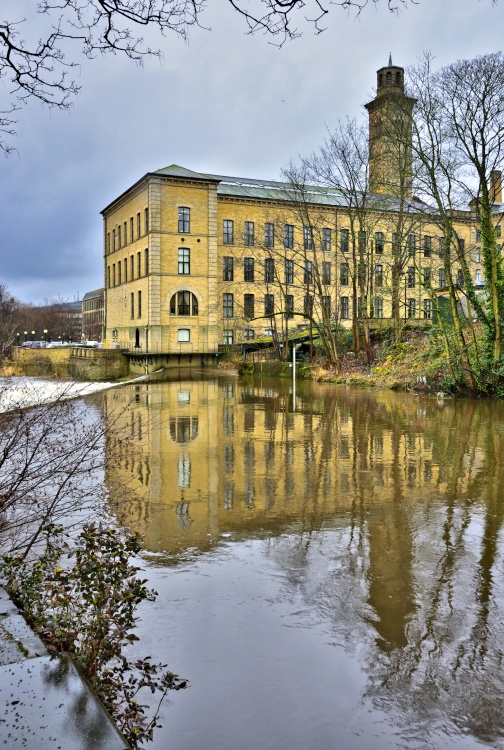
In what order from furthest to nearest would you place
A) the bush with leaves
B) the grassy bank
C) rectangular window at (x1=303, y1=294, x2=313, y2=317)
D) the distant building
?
the distant building < rectangular window at (x1=303, y1=294, x2=313, y2=317) < the grassy bank < the bush with leaves

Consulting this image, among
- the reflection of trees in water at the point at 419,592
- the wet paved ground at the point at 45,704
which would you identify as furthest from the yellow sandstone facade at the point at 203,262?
the wet paved ground at the point at 45,704

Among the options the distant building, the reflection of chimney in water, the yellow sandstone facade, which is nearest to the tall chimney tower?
the reflection of chimney in water

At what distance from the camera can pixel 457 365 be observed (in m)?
21.5

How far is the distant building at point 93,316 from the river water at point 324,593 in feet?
354

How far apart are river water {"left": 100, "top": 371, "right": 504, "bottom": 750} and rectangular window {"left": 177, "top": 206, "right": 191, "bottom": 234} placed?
137 ft

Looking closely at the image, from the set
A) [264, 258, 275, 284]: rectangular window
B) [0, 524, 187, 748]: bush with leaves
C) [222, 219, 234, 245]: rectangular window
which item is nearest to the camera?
[0, 524, 187, 748]: bush with leaves

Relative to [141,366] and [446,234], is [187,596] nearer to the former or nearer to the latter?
[446,234]

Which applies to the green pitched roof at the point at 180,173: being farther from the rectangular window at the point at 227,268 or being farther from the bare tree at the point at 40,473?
the bare tree at the point at 40,473

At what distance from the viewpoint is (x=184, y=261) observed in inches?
2025

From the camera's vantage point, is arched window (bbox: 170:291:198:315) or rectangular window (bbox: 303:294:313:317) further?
arched window (bbox: 170:291:198:315)

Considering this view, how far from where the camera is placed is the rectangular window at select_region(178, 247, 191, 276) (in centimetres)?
5125

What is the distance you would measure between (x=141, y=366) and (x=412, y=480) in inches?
1619

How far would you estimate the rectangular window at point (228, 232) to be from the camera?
55156mm

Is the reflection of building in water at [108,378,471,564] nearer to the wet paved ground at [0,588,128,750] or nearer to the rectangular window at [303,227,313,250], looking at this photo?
the wet paved ground at [0,588,128,750]
